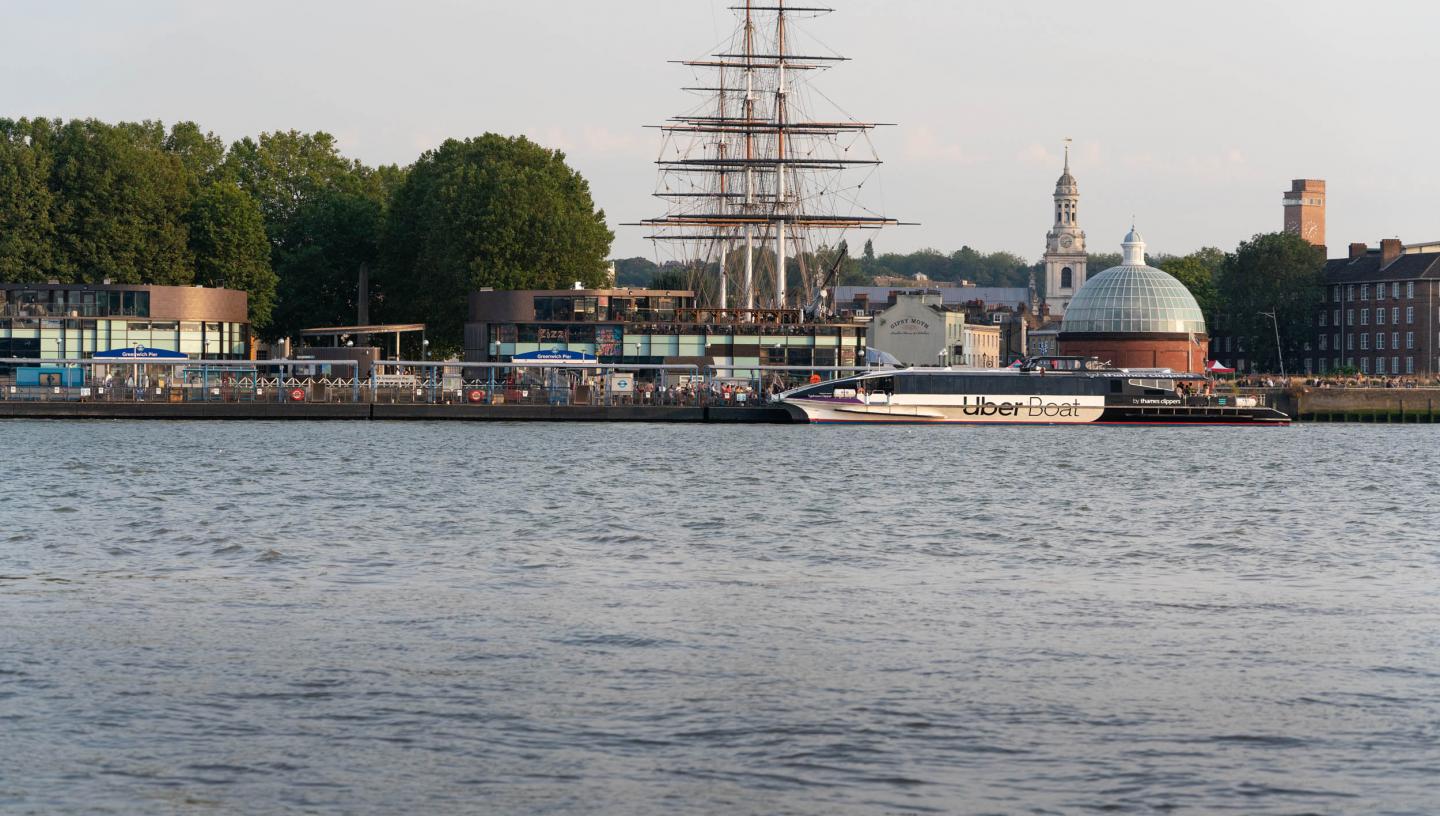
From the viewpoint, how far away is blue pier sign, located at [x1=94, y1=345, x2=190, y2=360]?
109 meters

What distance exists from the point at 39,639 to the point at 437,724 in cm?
681

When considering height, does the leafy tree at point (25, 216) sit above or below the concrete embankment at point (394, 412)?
above

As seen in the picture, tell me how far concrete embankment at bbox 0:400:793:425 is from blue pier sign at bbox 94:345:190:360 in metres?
9.81

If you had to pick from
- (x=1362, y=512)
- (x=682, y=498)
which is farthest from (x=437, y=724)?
(x=1362, y=512)

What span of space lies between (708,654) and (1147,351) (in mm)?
129408

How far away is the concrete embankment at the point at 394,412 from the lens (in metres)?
97.9

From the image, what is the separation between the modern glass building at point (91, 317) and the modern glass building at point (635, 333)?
1704 cm

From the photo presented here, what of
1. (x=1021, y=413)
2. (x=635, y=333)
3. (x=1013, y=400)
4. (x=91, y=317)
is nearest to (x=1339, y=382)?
(x=1021, y=413)

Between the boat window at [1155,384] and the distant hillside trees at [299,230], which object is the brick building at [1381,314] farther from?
the distant hillside trees at [299,230]

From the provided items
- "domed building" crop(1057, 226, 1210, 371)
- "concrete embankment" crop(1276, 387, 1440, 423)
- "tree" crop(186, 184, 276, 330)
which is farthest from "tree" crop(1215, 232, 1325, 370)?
"tree" crop(186, 184, 276, 330)

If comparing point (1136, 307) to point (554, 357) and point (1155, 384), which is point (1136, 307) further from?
point (554, 357)

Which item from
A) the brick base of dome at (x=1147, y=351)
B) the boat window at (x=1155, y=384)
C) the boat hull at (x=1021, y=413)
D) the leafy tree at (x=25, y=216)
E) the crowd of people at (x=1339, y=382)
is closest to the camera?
the boat hull at (x=1021, y=413)

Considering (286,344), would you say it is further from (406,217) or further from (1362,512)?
(1362,512)

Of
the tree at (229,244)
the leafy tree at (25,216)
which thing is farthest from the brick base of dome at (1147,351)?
the leafy tree at (25,216)
